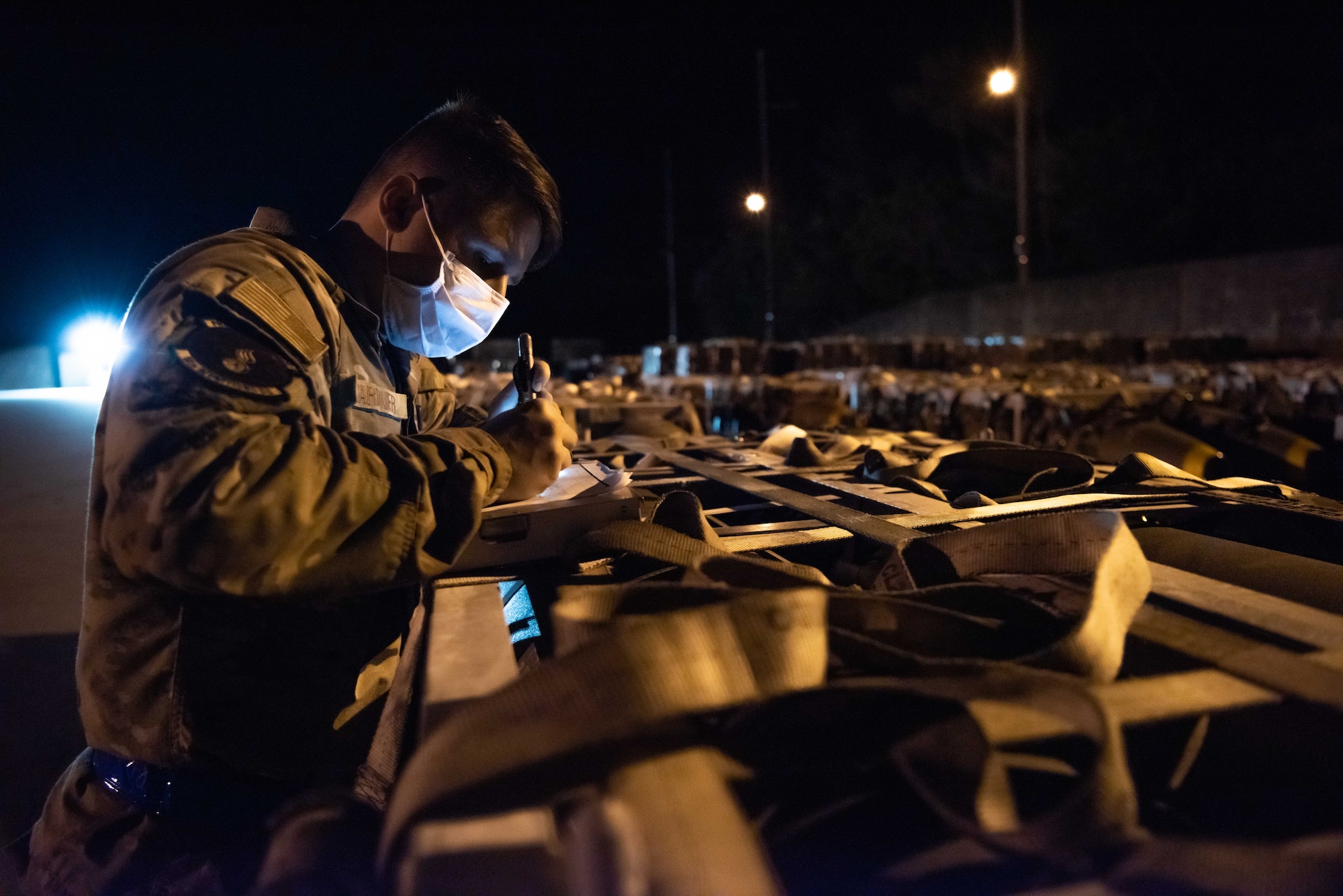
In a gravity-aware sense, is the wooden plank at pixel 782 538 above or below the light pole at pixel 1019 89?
below

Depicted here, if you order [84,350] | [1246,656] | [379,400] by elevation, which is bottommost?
[1246,656]

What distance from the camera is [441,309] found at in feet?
7.22

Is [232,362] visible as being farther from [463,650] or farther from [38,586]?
[38,586]

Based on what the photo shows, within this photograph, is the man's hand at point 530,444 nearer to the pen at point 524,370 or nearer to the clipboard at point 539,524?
A: the clipboard at point 539,524

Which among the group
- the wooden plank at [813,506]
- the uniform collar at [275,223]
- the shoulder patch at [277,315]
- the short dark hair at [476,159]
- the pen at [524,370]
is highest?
the short dark hair at [476,159]

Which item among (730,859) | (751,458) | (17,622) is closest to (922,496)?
(751,458)

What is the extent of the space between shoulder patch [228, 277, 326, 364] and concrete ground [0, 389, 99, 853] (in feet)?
6.31

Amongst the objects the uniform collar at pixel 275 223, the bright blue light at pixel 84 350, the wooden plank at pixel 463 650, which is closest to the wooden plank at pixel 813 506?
the wooden plank at pixel 463 650

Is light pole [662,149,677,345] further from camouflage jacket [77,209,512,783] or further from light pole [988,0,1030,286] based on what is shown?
camouflage jacket [77,209,512,783]

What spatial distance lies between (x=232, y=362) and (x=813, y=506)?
148cm

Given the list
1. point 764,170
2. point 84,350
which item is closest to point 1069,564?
point 84,350

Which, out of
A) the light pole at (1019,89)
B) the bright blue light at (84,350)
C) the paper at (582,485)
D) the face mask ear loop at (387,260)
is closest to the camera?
the paper at (582,485)

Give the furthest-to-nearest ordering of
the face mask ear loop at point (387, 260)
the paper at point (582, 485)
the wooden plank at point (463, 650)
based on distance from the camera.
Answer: the face mask ear loop at point (387, 260), the paper at point (582, 485), the wooden plank at point (463, 650)

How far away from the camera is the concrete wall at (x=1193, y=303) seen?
41.9 feet
